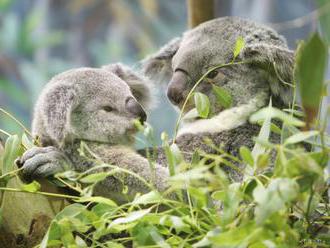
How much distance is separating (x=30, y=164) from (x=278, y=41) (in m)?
1.39

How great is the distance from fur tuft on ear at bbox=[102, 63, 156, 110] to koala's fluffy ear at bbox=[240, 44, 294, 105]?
452 millimetres

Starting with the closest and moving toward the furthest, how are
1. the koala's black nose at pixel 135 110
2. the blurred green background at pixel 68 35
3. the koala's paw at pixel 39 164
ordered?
the koala's paw at pixel 39 164 → the koala's black nose at pixel 135 110 → the blurred green background at pixel 68 35

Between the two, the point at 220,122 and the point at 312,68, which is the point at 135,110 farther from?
the point at 312,68

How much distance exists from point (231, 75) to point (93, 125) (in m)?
0.80

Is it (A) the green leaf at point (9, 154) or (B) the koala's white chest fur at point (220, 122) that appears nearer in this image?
(A) the green leaf at point (9, 154)

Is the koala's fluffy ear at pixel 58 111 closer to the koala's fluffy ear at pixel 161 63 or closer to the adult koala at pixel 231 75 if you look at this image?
the adult koala at pixel 231 75

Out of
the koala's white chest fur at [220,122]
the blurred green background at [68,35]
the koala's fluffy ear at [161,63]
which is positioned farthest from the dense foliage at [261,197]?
the blurred green background at [68,35]

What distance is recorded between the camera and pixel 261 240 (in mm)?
1047

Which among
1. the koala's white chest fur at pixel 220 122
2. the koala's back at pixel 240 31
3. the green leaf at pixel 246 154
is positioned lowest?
the koala's white chest fur at pixel 220 122

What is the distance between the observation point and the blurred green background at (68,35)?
25.3ft

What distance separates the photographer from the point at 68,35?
863 cm

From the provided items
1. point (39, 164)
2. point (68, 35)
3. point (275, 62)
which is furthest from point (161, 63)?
point (68, 35)

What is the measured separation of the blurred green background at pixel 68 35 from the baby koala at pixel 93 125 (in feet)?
17.4

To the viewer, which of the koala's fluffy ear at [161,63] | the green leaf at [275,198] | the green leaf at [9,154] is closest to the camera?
the green leaf at [275,198]
